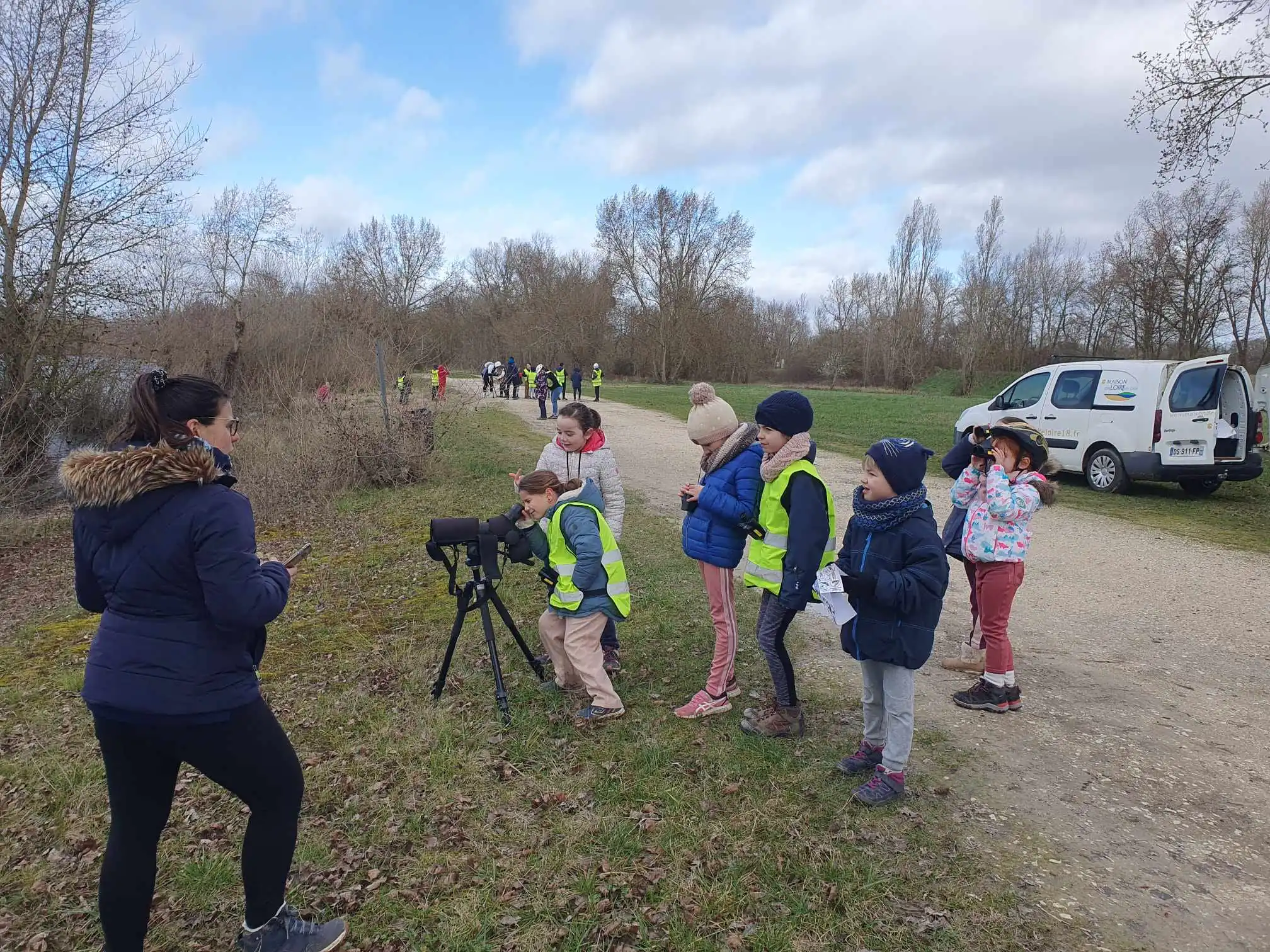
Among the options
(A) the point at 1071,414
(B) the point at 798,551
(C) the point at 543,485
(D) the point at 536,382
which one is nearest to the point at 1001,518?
(B) the point at 798,551

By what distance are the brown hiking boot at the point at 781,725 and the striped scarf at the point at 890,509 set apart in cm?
133

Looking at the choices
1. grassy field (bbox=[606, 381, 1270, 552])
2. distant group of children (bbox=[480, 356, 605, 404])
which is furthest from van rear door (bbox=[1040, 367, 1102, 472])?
distant group of children (bbox=[480, 356, 605, 404])

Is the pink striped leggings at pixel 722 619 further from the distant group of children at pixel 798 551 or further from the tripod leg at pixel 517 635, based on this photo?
the tripod leg at pixel 517 635

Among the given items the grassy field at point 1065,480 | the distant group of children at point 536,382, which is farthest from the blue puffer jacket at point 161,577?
the distant group of children at point 536,382

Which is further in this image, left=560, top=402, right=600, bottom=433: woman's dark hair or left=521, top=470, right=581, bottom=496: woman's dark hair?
left=560, top=402, right=600, bottom=433: woman's dark hair

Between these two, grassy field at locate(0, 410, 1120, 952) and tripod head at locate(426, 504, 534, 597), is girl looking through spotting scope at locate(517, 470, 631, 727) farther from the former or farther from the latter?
grassy field at locate(0, 410, 1120, 952)

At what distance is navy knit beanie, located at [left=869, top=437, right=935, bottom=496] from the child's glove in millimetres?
430

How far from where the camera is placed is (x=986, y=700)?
15.1 ft

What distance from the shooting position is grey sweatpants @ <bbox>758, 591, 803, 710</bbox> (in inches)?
156

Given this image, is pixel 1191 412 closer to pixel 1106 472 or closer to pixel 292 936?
pixel 1106 472

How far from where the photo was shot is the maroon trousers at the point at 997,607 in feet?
14.9

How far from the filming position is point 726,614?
14.3ft

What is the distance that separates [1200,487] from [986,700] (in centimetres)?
1009

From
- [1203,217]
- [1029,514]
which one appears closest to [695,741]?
[1029,514]
